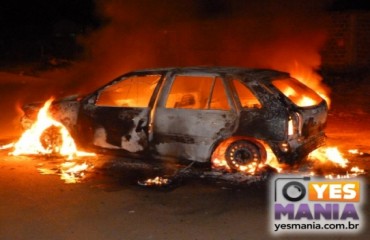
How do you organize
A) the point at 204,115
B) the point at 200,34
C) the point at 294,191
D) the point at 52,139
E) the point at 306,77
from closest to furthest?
the point at 294,191 → the point at 204,115 → the point at 52,139 → the point at 306,77 → the point at 200,34

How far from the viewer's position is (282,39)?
16.1 metres

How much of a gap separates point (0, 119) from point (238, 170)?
23.6 ft

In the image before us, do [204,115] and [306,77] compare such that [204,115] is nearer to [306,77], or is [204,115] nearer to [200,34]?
[306,77]

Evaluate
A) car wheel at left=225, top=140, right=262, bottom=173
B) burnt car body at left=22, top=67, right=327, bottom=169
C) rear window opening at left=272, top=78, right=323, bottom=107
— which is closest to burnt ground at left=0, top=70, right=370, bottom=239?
car wheel at left=225, top=140, right=262, bottom=173

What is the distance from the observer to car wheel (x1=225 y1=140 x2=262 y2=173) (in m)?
6.65

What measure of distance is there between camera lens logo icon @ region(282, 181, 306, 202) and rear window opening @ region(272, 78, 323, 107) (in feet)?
4.57

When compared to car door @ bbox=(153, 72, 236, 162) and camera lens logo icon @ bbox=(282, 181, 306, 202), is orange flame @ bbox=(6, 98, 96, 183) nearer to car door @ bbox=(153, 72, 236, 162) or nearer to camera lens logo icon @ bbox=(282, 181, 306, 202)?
car door @ bbox=(153, 72, 236, 162)

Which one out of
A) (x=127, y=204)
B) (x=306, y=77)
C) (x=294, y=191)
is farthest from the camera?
(x=306, y=77)

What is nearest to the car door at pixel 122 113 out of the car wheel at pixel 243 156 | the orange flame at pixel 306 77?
the car wheel at pixel 243 156

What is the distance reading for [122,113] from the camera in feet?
23.4

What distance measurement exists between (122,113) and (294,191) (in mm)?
2777

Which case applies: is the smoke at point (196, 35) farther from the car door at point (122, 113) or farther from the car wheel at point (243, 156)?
the car wheel at point (243, 156)

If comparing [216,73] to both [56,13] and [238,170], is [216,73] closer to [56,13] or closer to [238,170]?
[238,170]

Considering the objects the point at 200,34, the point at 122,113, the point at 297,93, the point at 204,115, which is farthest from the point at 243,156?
the point at 200,34
